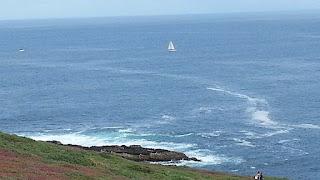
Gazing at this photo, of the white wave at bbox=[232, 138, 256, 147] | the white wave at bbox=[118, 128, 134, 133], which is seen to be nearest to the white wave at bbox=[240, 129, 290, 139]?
the white wave at bbox=[232, 138, 256, 147]

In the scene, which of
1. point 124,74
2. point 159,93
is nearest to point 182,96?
point 159,93

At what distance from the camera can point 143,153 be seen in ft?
250

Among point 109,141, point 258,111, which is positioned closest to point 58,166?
point 109,141

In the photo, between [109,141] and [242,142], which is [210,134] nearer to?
[242,142]

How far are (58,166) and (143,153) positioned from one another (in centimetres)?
3731

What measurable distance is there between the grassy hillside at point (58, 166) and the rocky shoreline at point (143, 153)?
64.5 ft

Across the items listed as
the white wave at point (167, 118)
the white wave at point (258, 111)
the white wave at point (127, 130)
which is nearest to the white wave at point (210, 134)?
the white wave at point (258, 111)

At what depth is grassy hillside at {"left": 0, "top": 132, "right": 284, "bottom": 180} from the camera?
35.0 meters

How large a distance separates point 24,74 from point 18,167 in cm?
13057

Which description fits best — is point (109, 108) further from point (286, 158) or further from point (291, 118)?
point (286, 158)

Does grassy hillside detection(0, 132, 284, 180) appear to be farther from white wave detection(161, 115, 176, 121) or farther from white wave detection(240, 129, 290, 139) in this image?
white wave detection(161, 115, 176, 121)

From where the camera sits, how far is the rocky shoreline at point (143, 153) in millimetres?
74062

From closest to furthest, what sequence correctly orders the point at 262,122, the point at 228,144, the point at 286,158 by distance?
the point at 286,158
the point at 228,144
the point at 262,122

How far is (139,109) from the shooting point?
364ft
